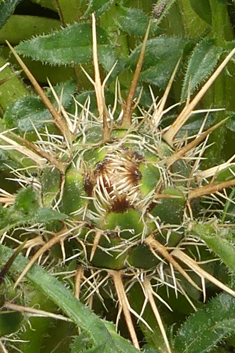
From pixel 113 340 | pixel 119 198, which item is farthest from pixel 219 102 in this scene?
pixel 113 340

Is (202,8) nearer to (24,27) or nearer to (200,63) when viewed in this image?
(200,63)

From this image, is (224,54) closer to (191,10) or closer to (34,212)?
(191,10)

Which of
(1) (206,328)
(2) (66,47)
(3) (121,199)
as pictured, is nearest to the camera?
(3) (121,199)

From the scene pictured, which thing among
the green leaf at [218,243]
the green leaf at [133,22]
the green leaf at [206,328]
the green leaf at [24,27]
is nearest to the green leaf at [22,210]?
the green leaf at [218,243]

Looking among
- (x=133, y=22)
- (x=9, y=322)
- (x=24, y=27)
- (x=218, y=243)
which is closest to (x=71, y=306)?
(x=9, y=322)

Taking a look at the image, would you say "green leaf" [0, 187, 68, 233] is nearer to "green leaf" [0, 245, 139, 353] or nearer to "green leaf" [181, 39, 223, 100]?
"green leaf" [0, 245, 139, 353]

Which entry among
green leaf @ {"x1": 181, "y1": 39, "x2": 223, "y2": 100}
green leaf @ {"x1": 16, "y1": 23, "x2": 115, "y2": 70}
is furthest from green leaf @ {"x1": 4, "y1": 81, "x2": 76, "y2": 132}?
green leaf @ {"x1": 181, "y1": 39, "x2": 223, "y2": 100}
